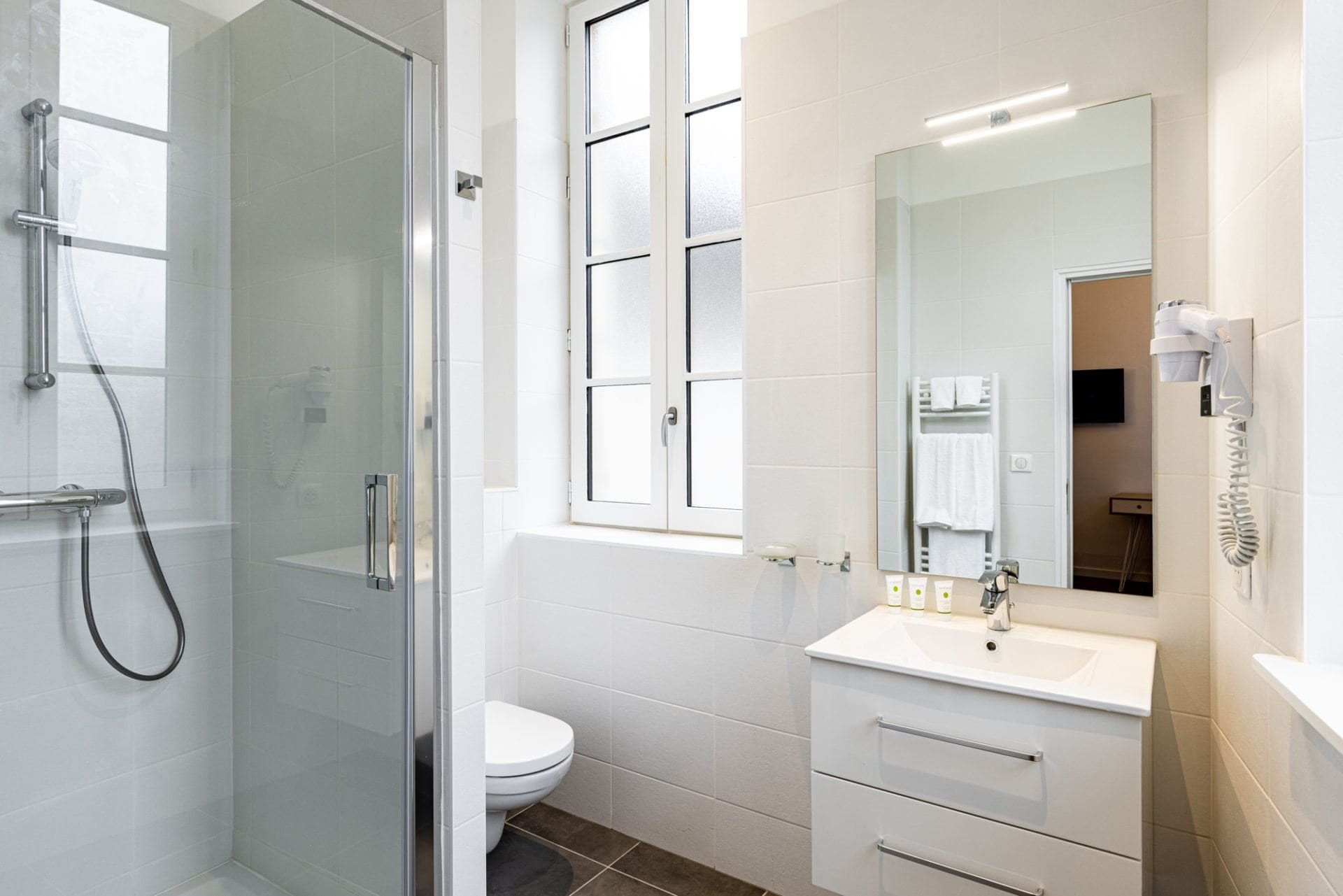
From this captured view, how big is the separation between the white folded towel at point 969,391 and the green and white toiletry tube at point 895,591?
443 mm

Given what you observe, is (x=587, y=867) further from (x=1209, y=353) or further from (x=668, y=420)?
(x=1209, y=353)

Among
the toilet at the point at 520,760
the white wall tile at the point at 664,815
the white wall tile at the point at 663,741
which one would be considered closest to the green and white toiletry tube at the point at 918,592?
the white wall tile at the point at 663,741

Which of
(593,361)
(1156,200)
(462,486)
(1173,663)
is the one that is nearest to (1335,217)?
(1156,200)

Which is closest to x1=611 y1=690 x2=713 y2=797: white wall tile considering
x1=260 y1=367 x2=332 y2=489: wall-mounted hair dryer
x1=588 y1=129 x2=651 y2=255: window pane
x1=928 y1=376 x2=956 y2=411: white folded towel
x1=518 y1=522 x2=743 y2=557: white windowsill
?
x1=518 y1=522 x2=743 y2=557: white windowsill

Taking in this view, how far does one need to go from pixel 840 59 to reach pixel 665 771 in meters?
2.03

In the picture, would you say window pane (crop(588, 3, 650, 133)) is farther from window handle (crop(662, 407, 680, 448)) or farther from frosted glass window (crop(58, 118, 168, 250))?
frosted glass window (crop(58, 118, 168, 250))

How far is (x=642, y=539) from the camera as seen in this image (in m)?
2.37

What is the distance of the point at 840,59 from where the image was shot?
187 centimetres

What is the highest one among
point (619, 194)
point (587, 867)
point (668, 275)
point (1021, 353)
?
point (619, 194)

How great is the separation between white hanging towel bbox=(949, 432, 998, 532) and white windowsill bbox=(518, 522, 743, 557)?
0.61m

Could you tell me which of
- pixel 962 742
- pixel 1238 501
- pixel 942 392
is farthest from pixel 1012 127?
pixel 962 742

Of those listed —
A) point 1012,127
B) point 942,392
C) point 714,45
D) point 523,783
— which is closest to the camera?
point 1012,127

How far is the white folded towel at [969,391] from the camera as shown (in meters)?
1.71

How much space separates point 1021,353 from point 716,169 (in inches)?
49.1
